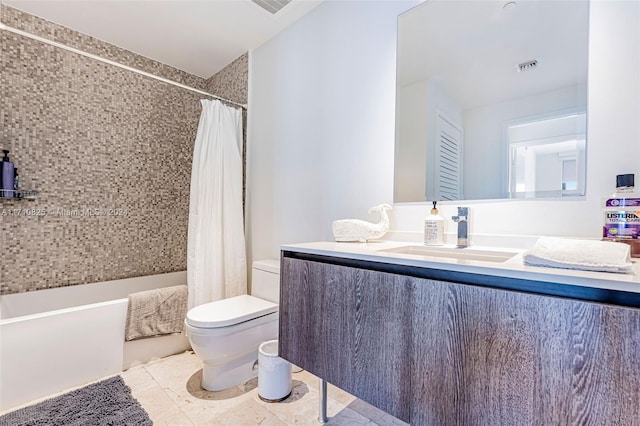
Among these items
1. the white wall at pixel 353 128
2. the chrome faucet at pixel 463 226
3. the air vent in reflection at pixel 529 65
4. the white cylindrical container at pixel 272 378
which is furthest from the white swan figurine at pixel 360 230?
the air vent in reflection at pixel 529 65

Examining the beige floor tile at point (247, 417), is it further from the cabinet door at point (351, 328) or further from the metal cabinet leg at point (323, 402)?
the cabinet door at point (351, 328)

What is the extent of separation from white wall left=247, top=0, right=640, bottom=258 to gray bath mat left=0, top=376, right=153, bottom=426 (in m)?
1.14

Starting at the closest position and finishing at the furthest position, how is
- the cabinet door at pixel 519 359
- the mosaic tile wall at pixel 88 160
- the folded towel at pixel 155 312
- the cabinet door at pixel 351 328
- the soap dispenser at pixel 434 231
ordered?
the cabinet door at pixel 519 359
the cabinet door at pixel 351 328
the soap dispenser at pixel 434 231
the folded towel at pixel 155 312
the mosaic tile wall at pixel 88 160

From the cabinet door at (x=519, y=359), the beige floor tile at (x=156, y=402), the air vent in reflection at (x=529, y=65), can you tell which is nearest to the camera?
the cabinet door at (x=519, y=359)

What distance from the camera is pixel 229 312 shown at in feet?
5.32

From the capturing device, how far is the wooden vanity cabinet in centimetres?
58

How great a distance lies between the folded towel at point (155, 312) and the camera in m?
1.79

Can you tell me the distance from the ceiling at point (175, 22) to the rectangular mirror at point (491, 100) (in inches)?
36.1

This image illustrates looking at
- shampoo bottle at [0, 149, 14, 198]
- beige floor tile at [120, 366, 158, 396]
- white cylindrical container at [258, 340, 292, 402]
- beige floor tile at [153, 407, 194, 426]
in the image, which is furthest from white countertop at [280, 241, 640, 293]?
shampoo bottle at [0, 149, 14, 198]

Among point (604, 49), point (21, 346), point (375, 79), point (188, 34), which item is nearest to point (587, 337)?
point (604, 49)

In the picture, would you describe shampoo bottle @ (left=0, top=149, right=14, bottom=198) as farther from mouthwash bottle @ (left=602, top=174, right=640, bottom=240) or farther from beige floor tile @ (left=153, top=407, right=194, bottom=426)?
mouthwash bottle @ (left=602, top=174, right=640, bottom=240)

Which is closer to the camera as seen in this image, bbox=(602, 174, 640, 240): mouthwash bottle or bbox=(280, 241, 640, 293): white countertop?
bbox=(280, 241, 640, 293): white countertop

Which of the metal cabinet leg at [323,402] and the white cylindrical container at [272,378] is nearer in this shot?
the metal cabinet leg at [323,402]

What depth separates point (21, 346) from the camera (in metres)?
1.45
